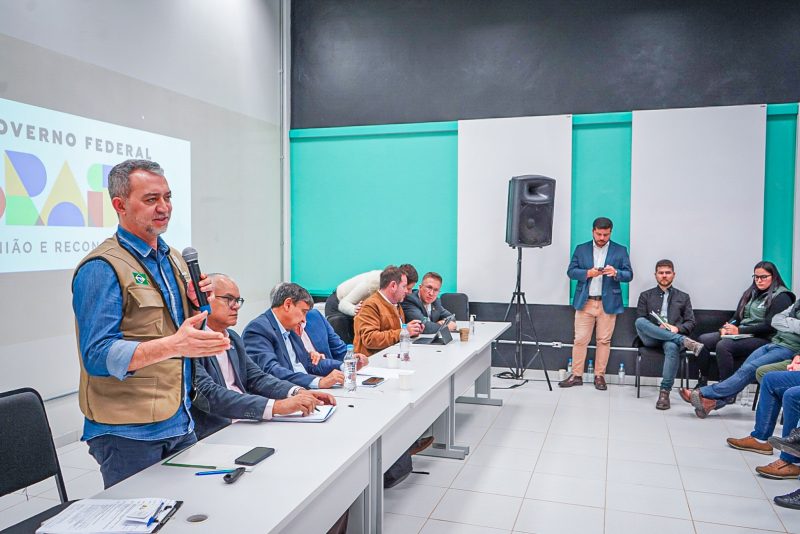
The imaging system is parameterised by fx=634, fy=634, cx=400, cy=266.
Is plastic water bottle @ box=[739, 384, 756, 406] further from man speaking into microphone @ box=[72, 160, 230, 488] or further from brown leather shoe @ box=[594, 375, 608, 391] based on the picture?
man speaking into microphone @ box=[72, 160, 230, 488]

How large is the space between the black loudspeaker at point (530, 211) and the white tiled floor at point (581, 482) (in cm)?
165

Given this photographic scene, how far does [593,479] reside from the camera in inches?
148

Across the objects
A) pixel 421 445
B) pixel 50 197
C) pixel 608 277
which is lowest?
pixel 421 445

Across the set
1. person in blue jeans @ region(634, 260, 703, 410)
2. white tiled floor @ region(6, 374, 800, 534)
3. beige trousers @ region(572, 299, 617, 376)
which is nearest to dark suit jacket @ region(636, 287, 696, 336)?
person in blue jeans @ region(634, 260, 703, 410)

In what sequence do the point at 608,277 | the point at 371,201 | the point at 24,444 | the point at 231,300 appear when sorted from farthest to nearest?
the point at 371,201, the point at 608,277, the point at 231,300, the point at 24,444

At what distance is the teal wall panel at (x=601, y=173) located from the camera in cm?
625

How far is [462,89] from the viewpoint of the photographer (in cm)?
676

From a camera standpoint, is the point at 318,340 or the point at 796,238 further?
the point at 796,238

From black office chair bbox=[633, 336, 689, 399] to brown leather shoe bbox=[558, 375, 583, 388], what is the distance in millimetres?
545

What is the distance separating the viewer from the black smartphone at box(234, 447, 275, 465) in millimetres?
2043

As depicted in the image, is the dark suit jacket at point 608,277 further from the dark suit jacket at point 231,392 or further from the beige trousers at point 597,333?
the dark suit jacket at point 231,392

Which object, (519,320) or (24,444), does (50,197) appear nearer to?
(24,444)

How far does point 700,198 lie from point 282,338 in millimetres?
4437

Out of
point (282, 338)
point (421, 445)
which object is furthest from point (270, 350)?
point (421, 445)
